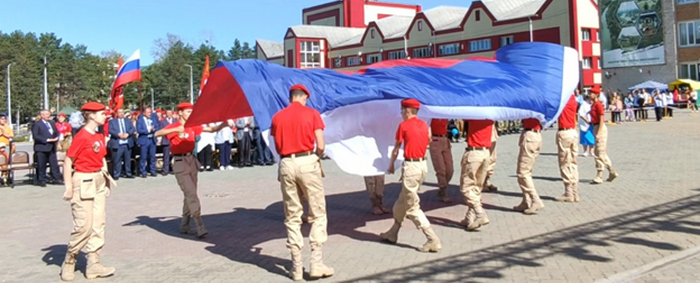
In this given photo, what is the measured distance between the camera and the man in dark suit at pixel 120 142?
57.3ft

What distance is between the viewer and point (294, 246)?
721 cm

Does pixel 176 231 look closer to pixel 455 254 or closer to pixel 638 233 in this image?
pixel 455 254

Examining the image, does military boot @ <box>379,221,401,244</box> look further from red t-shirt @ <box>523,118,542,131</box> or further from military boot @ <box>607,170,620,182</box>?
military boot @ <box>607,170,620,182</box>

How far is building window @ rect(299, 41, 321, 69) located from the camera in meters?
85.7

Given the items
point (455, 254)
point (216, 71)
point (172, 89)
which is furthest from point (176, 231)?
point (172, 89)

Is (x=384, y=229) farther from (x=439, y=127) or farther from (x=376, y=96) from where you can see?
(x=439, y=127)

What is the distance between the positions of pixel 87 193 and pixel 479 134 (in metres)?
5.30

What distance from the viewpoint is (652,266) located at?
721 centimetres

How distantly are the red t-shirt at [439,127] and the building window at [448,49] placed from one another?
57116 millimetres

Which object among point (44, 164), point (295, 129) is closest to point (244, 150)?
point (44, 164)

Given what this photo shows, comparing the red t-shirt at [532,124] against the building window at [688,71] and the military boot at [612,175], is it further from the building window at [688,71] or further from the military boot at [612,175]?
the building window at [688,71]

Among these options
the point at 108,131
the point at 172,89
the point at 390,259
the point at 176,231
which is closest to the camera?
the point at 390,259

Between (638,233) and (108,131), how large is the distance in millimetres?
13561

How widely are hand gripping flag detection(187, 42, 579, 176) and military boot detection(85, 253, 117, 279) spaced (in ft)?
7.81
